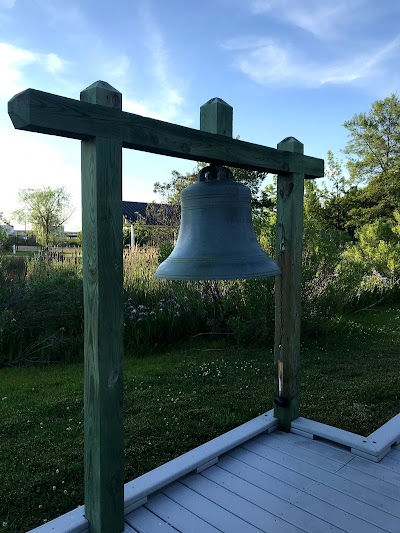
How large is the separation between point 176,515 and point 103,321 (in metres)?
0.89

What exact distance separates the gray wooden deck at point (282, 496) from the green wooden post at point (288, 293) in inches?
11.8

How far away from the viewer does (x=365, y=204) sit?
18.1m

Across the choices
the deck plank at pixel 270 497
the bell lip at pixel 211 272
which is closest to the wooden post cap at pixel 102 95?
the bell lip at pixel 211 272

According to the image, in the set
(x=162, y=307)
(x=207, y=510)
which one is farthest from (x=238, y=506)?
(x=162, y=307)

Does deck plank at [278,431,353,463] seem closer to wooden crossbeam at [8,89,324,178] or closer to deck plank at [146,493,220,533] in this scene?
deck plank at [146,493,220,533]

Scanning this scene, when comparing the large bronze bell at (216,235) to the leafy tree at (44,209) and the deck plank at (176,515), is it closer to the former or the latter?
the deck plank at (176,515)

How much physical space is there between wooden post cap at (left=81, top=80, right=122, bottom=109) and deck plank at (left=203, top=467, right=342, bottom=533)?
5.64ft

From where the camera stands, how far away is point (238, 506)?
5.74 feet

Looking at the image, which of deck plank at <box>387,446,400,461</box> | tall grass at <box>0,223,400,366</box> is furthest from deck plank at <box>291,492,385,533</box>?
tall grass at <box>0,223,400,366</box>

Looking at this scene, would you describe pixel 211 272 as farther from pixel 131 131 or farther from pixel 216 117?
pixel 216 117

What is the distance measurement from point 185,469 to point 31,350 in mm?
3171

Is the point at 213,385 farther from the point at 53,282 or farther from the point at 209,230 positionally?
the point at 53,282

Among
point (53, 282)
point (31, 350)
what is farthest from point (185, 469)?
point (53, 282)

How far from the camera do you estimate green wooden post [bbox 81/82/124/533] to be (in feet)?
4.83
